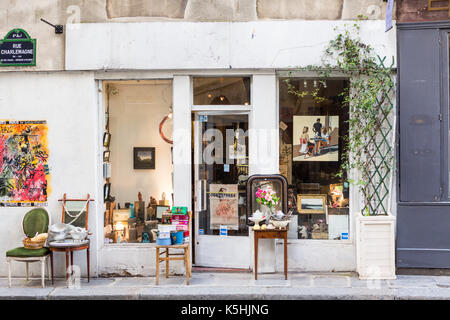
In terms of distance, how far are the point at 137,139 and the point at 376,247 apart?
14.2ft

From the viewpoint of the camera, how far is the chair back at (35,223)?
8148 millimetres

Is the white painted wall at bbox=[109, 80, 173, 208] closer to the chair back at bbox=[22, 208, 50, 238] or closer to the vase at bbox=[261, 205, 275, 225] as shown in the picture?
the chair back at bbox=[22, 208, 50, 238]

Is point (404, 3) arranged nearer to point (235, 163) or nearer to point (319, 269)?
point (235, 163)

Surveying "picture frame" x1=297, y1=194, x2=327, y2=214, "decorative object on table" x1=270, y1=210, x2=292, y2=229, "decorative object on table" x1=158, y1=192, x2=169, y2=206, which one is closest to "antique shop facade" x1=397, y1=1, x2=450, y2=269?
"picture frame" x1=297, y1=194, x2=327, y2=214

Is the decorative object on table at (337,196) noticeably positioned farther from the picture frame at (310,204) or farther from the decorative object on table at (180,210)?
the decorative object on table at (180,210)

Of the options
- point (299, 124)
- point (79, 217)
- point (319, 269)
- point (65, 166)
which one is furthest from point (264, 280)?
point (65, 166)

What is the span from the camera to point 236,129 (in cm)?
870

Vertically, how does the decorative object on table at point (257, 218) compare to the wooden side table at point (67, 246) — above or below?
above

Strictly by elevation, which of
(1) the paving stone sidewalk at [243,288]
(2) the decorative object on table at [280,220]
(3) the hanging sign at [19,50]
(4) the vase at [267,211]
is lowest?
(1) the paving stone sidewalk at [243,288]

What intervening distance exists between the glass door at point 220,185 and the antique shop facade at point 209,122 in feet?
0.05

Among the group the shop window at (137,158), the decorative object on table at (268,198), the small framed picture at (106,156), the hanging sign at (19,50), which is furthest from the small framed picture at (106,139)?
the decorative object on table at (268,198)
